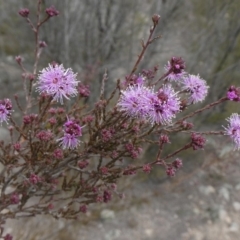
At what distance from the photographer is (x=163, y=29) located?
3.98m

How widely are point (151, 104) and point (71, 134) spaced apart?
0.94ft

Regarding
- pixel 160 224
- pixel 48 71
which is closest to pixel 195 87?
pixel 48 71

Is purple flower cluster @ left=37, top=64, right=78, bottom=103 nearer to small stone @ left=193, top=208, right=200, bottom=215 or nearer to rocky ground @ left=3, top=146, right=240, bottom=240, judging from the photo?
rocky ground @ left=3, top=146, right=240, bottom=240

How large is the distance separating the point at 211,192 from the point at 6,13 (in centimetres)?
309

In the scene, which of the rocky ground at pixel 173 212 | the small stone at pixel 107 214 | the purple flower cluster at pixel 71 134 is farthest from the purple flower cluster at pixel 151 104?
the small stone at pixel 107 214

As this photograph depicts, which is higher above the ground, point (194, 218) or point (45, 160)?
point (194, 218)

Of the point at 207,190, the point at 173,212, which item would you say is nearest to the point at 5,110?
the point at 173,212

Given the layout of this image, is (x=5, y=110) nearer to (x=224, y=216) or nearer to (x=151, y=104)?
(x=151, y=104)

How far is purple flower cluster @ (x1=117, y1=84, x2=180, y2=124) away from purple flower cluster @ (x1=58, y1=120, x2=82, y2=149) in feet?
0.51

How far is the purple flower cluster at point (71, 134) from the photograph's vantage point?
4.54ft

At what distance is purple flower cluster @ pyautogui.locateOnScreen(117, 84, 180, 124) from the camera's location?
1.29m

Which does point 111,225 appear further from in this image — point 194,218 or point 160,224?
→ point 194,218

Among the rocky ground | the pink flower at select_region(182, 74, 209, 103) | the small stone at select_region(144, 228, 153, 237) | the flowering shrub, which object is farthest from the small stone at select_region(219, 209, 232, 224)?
the pink flower at select_region(182, 74, 209, 103)

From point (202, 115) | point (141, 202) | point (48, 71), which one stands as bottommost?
point (48, 71)
